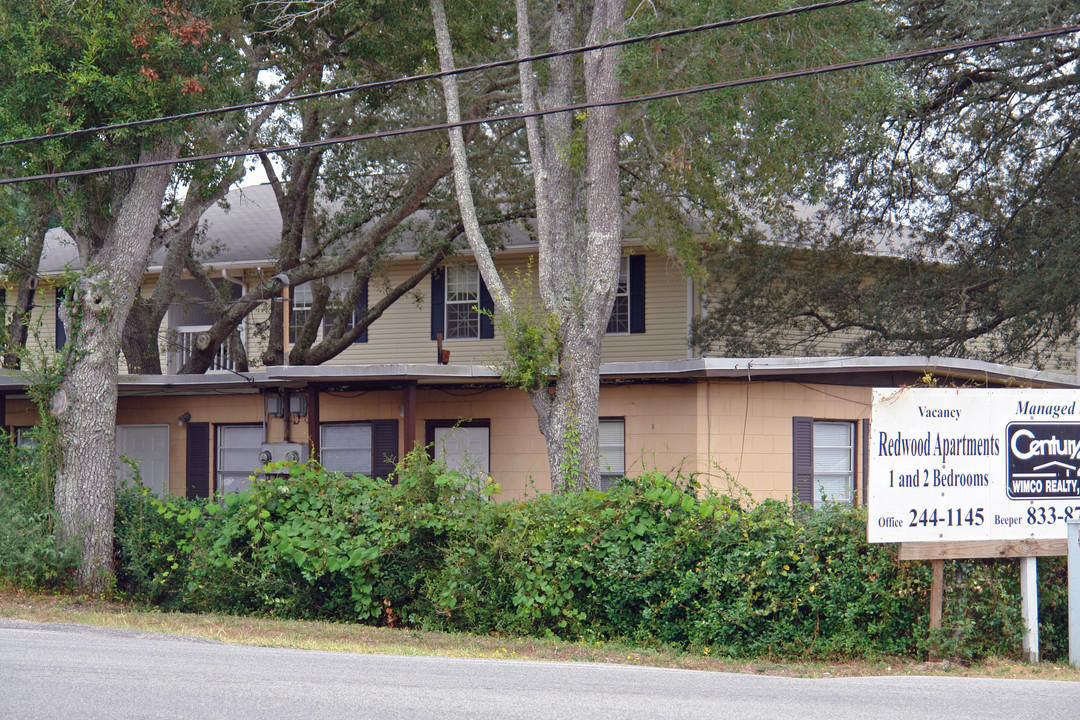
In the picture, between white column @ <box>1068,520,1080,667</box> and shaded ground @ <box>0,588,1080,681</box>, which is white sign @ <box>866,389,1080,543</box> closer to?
white column @ <box>1068,520,1080,667</box>

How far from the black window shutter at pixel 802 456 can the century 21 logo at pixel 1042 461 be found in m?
5.82

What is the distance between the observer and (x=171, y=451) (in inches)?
747

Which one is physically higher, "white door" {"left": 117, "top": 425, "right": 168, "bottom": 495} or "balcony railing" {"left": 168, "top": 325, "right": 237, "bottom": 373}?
"balcony railing" {"left": 168, "top": 325, "right": 237, "bottom": 373}

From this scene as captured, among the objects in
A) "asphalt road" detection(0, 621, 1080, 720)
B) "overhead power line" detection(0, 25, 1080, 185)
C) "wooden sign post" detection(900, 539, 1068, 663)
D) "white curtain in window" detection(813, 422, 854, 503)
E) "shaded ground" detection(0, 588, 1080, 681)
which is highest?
"overhead power line" detection(0, 25, 1080, 185)

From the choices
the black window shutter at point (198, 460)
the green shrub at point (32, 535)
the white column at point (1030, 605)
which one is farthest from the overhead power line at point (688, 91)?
the black window shutter at point (198, 460)

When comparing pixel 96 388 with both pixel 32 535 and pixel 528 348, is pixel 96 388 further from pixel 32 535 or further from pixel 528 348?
pixel 528 348

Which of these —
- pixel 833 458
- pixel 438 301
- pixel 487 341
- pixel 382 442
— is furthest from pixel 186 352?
pixel 833 458

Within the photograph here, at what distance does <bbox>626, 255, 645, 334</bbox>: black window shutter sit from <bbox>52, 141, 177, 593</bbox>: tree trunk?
32.7 ft

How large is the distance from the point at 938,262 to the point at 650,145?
8933 mm

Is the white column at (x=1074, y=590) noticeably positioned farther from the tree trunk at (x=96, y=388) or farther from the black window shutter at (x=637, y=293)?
the black window shutter at (x=637, y=293)

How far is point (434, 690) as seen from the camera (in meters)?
7.38

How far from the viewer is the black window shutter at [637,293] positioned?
20906 millimetres

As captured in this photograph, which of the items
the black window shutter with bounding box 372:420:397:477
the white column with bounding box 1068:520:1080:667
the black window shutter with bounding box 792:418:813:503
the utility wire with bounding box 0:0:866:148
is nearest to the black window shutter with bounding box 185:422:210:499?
the black window shutter with bounding box 372:420:397:477

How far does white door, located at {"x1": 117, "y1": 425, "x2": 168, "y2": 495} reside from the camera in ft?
62.6
